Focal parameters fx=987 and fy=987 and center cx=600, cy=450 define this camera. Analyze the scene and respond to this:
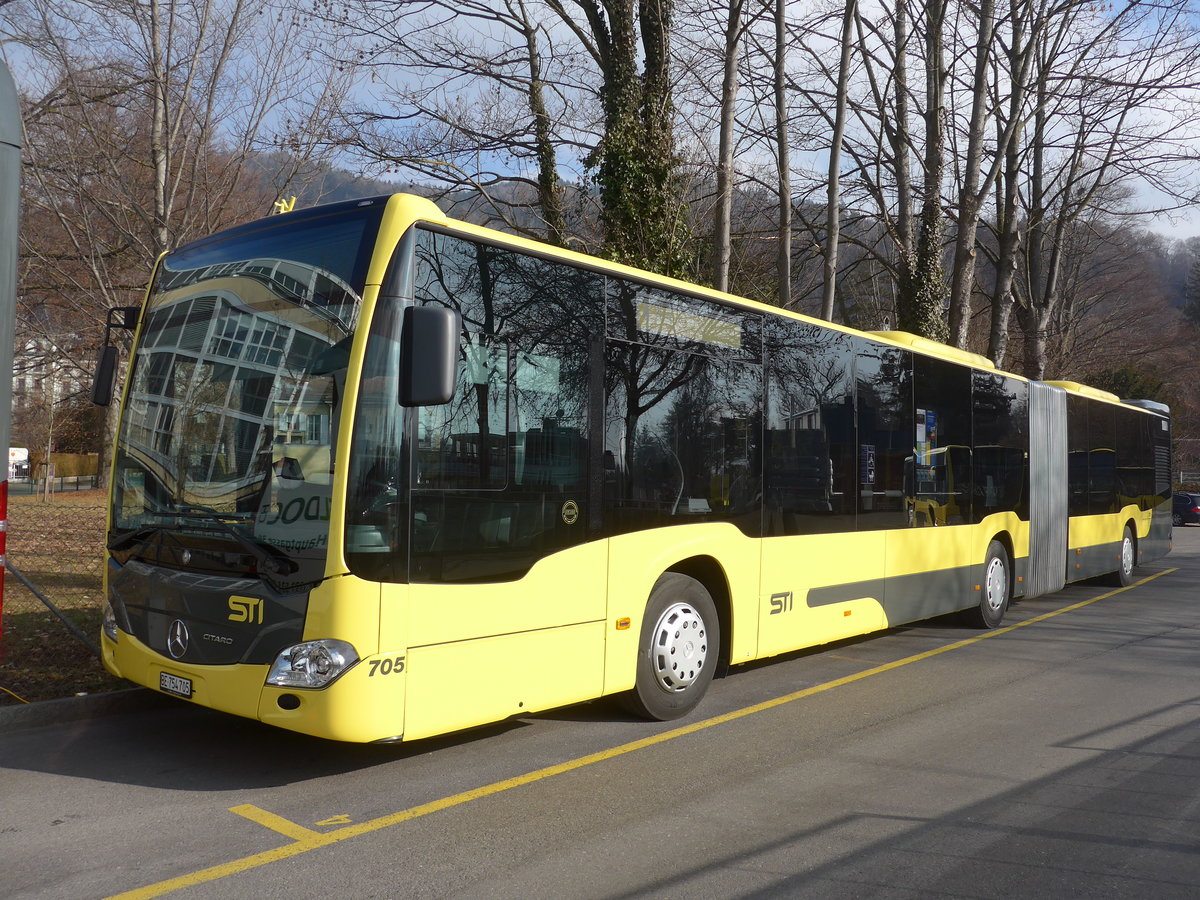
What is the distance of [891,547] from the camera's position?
31.6ft

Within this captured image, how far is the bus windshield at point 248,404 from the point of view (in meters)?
5.14

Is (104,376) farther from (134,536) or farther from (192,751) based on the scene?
(192,751)

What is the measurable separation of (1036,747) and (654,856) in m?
3.20

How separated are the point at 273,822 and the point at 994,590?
31.3ft

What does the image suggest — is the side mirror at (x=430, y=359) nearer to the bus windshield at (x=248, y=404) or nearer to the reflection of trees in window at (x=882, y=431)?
the bus windshield at (x=248, y=404)

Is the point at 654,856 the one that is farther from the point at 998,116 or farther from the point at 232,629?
the point at 998,116

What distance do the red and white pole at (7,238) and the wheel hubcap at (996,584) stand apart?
1017 centimetres

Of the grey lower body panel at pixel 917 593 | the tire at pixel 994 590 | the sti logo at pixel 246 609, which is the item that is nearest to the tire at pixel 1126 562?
the tire at pixel 994 590

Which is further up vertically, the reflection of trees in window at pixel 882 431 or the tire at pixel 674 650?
the reflection of trees in window at pixel 882 431

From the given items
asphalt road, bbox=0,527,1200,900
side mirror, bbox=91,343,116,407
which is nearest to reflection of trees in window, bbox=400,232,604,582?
asphalt road, bbox=0,527,1200,900

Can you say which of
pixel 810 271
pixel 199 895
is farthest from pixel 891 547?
pixel 810 271

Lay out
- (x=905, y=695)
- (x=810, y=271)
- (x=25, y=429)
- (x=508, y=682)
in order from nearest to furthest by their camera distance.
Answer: (x=508, y=682)
(x=905, y=695)
(x=810, y=271)
(x=25, y=429)

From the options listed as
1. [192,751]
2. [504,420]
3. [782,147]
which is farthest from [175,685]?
[782,147]

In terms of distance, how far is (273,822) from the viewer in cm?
480
